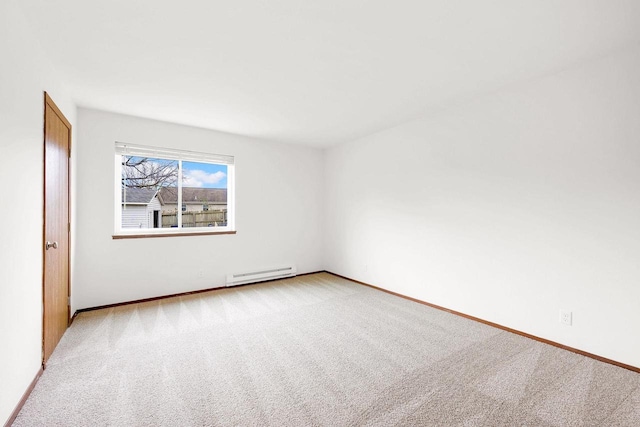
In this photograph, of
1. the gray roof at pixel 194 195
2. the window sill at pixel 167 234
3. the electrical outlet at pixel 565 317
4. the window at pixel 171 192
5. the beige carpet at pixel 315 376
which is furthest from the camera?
the gray roof at pixel 194 195

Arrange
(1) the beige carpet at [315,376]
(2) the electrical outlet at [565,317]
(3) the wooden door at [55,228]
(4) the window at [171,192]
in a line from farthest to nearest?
(4) the window at [171,192]
(2) the electrical outlet at [565,317]
(3) the wooden door at [55,228]
(1) the beige carpet at [315,376]

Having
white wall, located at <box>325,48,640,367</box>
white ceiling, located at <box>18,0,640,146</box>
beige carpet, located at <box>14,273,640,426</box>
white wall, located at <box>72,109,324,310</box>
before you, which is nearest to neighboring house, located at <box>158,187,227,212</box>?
white wall, located at <box>72,109,324,310</box>

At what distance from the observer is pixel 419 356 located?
2.30 metres

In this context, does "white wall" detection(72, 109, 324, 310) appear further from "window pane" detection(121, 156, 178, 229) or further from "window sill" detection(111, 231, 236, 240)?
"window pane" detection(121, 156, 178, 229)

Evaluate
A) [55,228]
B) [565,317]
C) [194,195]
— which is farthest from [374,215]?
[55,228]

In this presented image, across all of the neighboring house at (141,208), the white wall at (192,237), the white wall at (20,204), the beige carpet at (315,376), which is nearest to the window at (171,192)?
the neighboring house at (141,208)

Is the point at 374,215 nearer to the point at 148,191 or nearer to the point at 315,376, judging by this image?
the point at 315,376

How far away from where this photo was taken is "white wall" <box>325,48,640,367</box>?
7.04 ft

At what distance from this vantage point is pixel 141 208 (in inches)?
147

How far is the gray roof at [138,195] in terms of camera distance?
363 cm

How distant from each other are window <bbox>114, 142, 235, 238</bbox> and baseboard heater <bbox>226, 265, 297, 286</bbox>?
74 cm

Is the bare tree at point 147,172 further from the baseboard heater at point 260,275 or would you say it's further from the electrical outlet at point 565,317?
the electrical outlet at point 565,317

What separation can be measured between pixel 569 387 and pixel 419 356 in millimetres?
973

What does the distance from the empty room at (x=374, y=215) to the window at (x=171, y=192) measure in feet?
0.09
